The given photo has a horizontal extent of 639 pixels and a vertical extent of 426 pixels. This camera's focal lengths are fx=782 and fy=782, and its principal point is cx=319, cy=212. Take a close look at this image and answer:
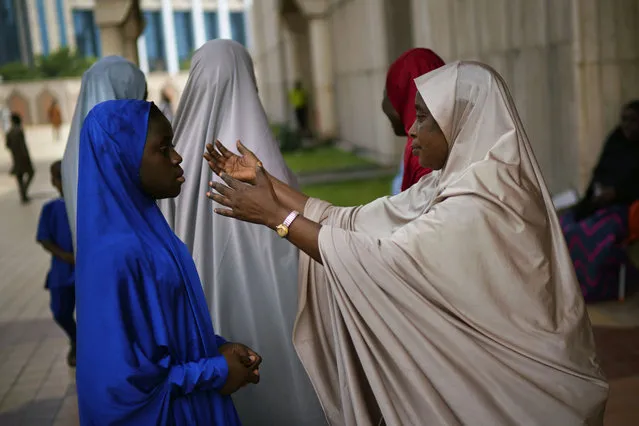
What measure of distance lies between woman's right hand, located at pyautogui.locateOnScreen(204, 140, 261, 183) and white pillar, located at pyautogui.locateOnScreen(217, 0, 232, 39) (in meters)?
73.1

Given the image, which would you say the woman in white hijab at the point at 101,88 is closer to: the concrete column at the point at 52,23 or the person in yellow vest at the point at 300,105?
the person in yellow vest at the point at 300,105

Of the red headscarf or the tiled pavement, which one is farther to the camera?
the tiled pavement

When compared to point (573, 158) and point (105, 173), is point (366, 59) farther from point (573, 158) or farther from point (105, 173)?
point (105, 173)

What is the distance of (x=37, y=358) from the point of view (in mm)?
5395

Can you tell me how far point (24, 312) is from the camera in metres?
6.62

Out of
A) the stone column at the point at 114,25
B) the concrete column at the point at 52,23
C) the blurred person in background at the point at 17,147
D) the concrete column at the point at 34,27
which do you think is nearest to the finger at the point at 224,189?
the blurred person in background at the point at 17,147

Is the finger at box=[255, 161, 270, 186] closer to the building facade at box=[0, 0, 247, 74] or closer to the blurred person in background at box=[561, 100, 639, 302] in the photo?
the blurred person in background at box=[561, 100, 639, 302]

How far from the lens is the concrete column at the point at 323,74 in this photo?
18875 millimetres

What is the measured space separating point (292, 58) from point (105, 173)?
22.0 m

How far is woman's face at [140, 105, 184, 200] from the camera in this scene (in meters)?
2.02

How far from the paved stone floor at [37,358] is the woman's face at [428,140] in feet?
6.49

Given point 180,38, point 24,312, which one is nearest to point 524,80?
point 24,312

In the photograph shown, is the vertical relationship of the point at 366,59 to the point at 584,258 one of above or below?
above

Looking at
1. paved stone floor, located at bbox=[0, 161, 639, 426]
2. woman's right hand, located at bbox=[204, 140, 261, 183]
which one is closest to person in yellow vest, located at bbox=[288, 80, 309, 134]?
paved stone floor, located at bbox=[0, 161, 639, 426]
